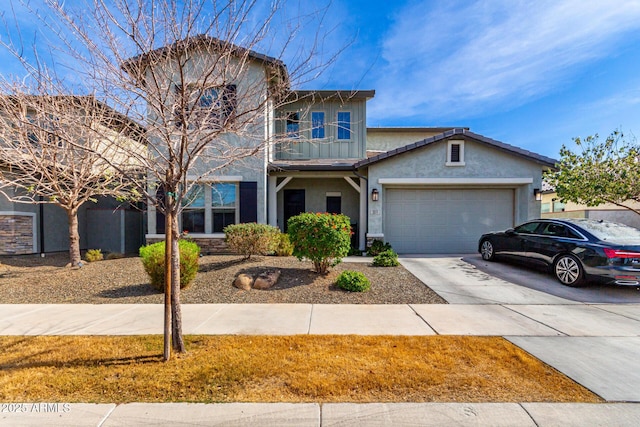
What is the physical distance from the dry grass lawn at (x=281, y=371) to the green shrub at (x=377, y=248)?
6.08m

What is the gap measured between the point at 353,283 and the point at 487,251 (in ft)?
17.5

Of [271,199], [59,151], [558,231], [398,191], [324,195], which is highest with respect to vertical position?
[59,151]

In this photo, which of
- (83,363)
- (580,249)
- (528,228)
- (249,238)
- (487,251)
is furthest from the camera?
(487,251)

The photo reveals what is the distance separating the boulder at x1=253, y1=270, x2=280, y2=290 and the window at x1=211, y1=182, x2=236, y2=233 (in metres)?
4.17

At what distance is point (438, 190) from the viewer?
37.4 feet

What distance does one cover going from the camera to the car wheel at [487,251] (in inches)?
361

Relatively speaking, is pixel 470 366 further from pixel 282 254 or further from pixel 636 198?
pixel 636 198

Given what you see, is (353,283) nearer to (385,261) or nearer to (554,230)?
(385,261)

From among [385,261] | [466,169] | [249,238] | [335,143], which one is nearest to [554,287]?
[385,261]

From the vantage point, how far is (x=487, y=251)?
9.32 meters

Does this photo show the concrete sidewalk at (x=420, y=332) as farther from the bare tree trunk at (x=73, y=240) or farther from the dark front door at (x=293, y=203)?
the dark front door at (x=293, y=203)

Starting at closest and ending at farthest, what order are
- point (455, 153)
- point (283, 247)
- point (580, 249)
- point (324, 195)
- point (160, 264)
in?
point (160, 264) < point (580, 249) < point (283, 247) < point (455, 153) < point (324, 195)

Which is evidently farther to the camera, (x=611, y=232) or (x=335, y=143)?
(x=335, y=143)

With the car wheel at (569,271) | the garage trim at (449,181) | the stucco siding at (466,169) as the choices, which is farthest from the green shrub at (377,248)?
the car wheel at (569,271)
